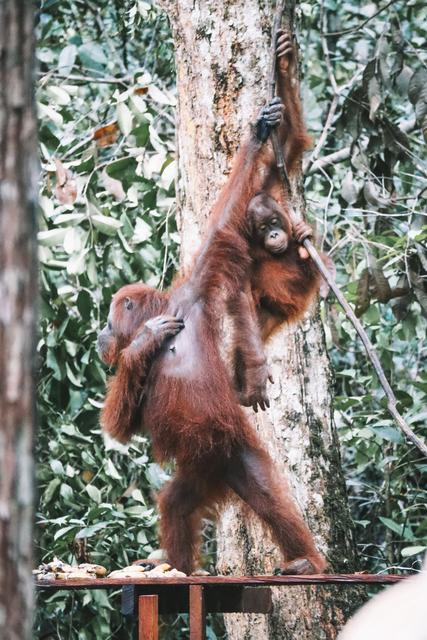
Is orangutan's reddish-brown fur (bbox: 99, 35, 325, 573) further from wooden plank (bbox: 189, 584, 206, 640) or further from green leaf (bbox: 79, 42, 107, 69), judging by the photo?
green leaf (bbox: 79, 42, 107, 69)

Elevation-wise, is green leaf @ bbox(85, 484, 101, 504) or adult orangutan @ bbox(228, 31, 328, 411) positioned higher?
adult orangutan @ bbox(228, 31, 328, 411)

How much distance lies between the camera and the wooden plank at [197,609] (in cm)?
353

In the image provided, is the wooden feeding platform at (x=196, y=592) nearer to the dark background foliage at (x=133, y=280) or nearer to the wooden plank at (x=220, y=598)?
the wooden plank at (x=220, y=598)

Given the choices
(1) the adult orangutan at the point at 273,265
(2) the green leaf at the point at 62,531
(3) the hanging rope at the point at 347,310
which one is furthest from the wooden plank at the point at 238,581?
(2) the green leaf at the point at 62,531

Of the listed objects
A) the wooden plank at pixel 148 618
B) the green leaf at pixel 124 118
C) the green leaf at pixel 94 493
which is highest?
the green leaf at pixel 124 118

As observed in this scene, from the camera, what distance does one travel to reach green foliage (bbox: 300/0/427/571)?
211 inches

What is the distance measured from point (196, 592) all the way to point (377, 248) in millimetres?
3322

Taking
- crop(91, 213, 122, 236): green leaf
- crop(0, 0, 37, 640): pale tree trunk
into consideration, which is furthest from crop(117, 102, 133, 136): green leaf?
crop(0, 0, 37, 640): pale tree trunk

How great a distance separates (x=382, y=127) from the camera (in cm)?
575

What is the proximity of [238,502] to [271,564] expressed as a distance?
32 cm

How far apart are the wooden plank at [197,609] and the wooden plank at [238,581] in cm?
8

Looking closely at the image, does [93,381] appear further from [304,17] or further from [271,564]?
[304,17]

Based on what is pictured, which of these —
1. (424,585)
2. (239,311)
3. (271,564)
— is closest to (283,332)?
(239,311)

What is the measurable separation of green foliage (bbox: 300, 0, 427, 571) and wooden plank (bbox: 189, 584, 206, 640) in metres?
1.75
